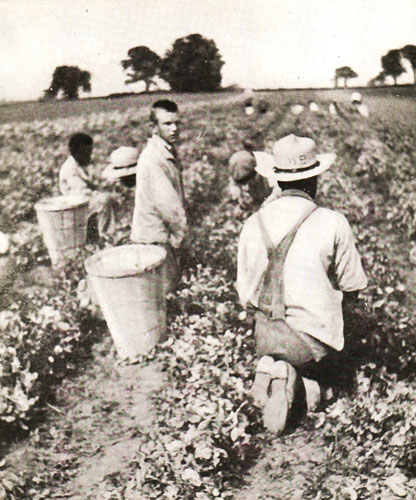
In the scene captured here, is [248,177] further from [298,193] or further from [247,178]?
[298,193]

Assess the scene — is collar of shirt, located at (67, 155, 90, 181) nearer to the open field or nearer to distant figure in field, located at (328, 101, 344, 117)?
the open field

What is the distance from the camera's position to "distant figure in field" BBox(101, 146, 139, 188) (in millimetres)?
2570

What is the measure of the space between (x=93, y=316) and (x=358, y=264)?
1.11m

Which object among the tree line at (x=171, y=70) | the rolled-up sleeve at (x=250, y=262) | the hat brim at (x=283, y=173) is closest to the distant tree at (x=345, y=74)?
the hat brim at (x=283, y=173)

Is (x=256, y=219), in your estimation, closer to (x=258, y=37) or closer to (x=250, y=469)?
(x=258, y=37)

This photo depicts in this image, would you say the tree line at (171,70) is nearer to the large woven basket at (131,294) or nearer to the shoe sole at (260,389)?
the large woven basket at (131,294)

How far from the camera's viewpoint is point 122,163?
8.46 feet

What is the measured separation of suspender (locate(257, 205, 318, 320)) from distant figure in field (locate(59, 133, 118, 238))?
0.63 m

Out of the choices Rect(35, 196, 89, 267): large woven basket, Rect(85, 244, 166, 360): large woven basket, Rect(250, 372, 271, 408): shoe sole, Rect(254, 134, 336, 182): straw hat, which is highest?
Rect(254, 134, 336, 182): straw hat

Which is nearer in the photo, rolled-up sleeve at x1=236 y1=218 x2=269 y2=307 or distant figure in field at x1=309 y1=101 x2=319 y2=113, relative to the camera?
rolled-up sleeve at x1=236 y1=218 x2=269 y2=307

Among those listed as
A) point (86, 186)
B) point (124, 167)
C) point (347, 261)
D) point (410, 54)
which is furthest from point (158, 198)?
point (410, 54)

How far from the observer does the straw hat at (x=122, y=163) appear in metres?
2.57

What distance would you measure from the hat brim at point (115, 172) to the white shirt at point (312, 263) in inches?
21.6

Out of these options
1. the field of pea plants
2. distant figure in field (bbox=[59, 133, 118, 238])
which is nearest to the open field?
the field of pea plants
